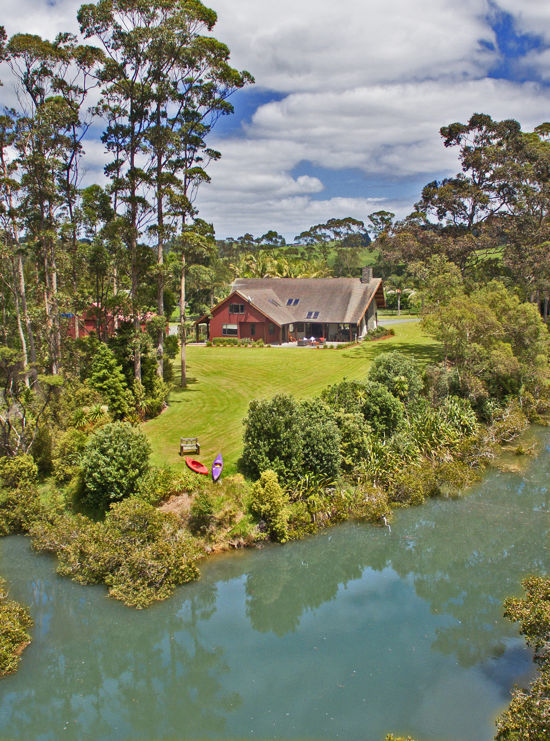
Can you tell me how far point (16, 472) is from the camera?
20203 mm

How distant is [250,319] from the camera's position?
2121 inches

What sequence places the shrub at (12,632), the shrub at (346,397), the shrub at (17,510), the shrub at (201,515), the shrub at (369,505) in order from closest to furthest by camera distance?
the shrub at (12,632) < the shrub at (201,515) < the shrub at (17,510) < the shrub at (369,505) < the shrub at (346,397)

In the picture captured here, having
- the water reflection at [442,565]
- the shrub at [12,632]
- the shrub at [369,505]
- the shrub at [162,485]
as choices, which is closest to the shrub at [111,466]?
the shrub at [162,485]

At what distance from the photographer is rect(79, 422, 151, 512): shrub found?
19.1m

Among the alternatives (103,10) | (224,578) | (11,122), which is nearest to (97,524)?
(224,578)

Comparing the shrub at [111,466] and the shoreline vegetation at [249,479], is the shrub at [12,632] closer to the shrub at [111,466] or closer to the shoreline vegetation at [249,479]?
the shoreline vegetation at [249,479]

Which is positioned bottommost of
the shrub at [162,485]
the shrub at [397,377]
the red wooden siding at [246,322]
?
the shrub at [162,485]

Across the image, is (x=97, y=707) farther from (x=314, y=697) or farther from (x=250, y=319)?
(x=250, y=319)

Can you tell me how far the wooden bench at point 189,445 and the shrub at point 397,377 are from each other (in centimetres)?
992

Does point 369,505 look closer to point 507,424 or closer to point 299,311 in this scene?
point 507,424

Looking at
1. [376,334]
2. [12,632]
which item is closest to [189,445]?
[12,632]

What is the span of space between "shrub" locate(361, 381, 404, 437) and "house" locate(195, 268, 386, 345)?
1117 inches

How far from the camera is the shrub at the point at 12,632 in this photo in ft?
43.5

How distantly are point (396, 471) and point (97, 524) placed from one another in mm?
12171
